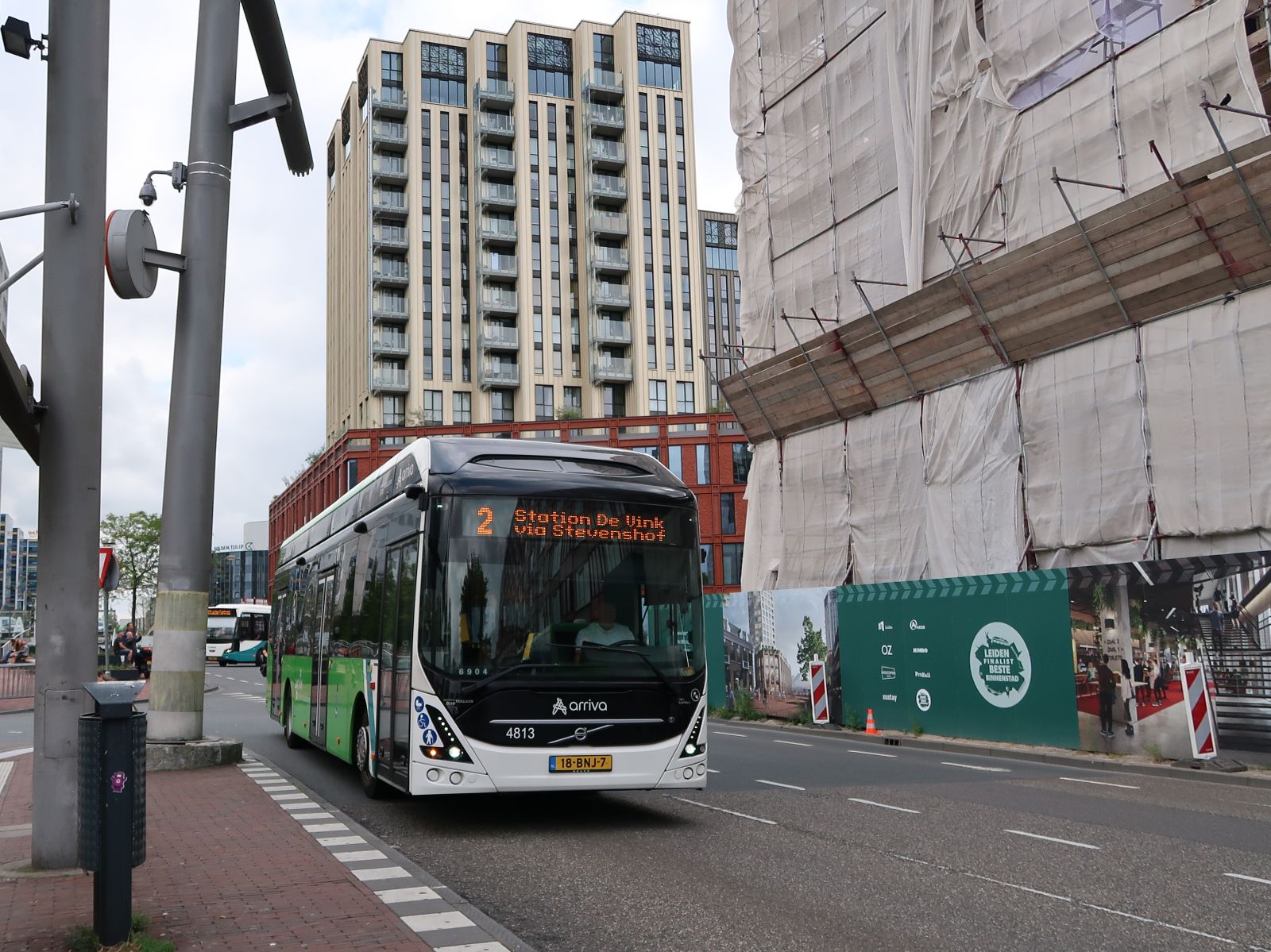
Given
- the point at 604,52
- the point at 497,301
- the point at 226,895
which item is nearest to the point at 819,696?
the point at 226,895

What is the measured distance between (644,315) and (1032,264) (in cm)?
6412

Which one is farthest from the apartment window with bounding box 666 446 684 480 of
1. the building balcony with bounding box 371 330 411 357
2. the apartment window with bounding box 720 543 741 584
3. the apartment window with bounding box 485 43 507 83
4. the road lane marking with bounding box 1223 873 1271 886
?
the road lane marking with bounding box 1223 873 1271 886

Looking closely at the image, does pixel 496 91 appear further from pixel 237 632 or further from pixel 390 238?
pixel 237 632

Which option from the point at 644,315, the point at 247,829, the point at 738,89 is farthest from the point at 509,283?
the point at 247,829

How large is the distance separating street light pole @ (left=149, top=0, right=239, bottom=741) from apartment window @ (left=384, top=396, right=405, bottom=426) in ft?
222

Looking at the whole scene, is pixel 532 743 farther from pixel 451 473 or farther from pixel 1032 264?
pixel 1032 264

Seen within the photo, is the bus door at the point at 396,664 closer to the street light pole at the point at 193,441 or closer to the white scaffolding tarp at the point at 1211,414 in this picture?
the street light pole at the point at 193,441

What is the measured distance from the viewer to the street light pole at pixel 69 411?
7.37 m

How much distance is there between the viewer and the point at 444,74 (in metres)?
85.5

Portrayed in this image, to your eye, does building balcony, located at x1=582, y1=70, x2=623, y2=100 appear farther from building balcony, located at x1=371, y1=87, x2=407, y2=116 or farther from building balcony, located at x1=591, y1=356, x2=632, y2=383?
building balcony, located at x1=591, y1=356, x2=632, y2=383

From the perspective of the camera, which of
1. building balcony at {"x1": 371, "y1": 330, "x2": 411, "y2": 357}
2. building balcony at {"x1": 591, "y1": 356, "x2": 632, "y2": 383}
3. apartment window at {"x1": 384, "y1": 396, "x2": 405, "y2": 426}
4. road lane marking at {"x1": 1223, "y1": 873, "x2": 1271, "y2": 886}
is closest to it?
road lane marking at {"x1": 1223, "y1": 873, "x2": 1271, "y2": 886}

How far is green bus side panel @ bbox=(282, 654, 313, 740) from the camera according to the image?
15.5 metres

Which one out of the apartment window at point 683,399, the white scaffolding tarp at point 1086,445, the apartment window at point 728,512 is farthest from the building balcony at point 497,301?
the white scaffolding tarp at point 1086,445

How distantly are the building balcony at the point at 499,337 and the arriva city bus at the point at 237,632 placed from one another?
22.9 m
